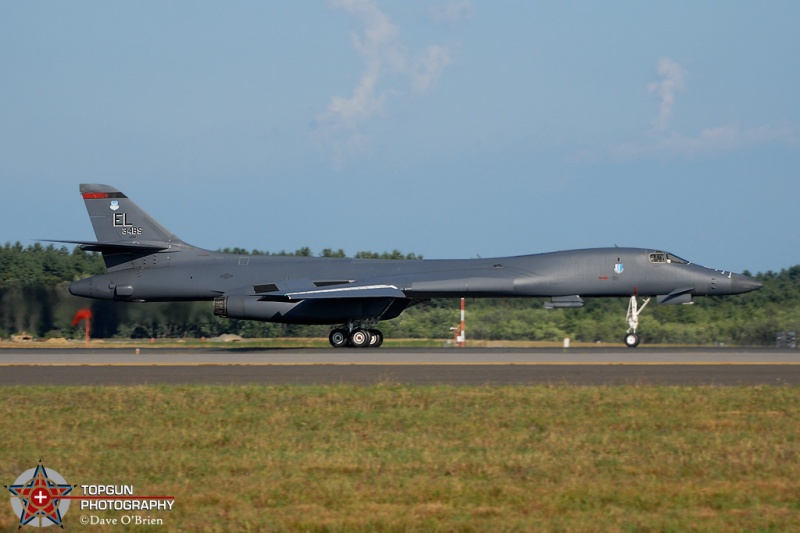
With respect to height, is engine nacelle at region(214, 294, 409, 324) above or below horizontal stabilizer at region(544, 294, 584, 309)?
below

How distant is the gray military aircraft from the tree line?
8.49 ft

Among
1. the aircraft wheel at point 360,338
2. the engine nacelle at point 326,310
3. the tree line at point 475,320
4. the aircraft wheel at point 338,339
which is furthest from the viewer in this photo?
the tree line at point 475,320

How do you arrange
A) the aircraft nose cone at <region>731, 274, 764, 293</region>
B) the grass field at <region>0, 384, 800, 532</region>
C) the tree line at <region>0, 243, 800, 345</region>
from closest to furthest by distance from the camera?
1. the grass field at <region>0, 384, 800, 532</region>
2. the aircraft nose cone at <region>731, 274, 764, 293</region>
3. the tree line at <region>0, 243, 800, 345</region>

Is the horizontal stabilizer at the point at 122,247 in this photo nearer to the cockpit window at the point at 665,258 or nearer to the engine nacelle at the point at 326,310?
the engine nacelle at the point at 326,310

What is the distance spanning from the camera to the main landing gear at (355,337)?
95.9ft

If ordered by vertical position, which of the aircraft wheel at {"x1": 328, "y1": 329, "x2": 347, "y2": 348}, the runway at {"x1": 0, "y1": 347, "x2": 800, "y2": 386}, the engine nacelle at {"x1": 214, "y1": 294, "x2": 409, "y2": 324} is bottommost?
the runway at {"x1": 0, "y1": 347, "x2": 800, "y2": 386}

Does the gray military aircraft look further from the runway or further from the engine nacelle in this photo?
the runway

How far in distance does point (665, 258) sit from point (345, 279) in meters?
9.41

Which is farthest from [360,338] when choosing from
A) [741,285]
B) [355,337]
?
[741,285]

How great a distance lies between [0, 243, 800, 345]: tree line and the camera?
33.6 meters

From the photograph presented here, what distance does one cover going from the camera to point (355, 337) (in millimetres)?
29281

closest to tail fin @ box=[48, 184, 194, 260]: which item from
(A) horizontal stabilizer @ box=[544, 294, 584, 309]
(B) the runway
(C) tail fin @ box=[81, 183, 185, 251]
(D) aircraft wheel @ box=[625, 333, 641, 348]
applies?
(C) tail fin @ box=[81, 183, 185, 251]

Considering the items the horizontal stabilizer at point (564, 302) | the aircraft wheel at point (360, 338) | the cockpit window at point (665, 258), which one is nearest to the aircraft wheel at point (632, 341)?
the horizontal stabilizer at point (564, 302)

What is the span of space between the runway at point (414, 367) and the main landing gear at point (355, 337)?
2445 mm
